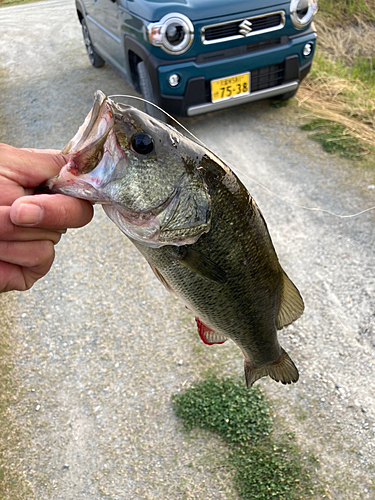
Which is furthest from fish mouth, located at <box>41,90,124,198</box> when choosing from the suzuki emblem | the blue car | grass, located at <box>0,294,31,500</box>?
the suzuki emblem

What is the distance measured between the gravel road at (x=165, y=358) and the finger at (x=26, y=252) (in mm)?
1586

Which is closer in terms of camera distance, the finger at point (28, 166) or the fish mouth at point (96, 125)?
the fish mouth at point (96, 125)

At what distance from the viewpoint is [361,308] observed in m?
3.11

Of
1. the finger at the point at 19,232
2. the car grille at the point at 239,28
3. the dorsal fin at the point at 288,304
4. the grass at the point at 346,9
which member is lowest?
the grass at the point at 346,9

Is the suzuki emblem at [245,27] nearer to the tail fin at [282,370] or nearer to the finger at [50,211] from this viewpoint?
the tail fin at [282,370]

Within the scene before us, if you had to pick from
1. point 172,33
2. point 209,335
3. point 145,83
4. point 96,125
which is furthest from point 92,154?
point 145,83

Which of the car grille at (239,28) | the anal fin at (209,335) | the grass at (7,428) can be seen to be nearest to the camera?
the anal fin at (209,335)

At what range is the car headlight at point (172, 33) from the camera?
4.27 m

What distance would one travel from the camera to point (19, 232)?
1289 mm

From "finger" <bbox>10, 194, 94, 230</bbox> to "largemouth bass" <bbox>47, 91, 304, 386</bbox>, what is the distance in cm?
4

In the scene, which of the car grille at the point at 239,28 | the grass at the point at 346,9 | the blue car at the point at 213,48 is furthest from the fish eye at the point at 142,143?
the grass at the point at 346,9

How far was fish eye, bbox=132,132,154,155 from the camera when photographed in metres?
1.26

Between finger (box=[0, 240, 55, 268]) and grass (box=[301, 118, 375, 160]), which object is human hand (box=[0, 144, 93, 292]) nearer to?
finger (box=[0, 240, 55, 268])

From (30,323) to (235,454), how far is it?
1.79 metres
